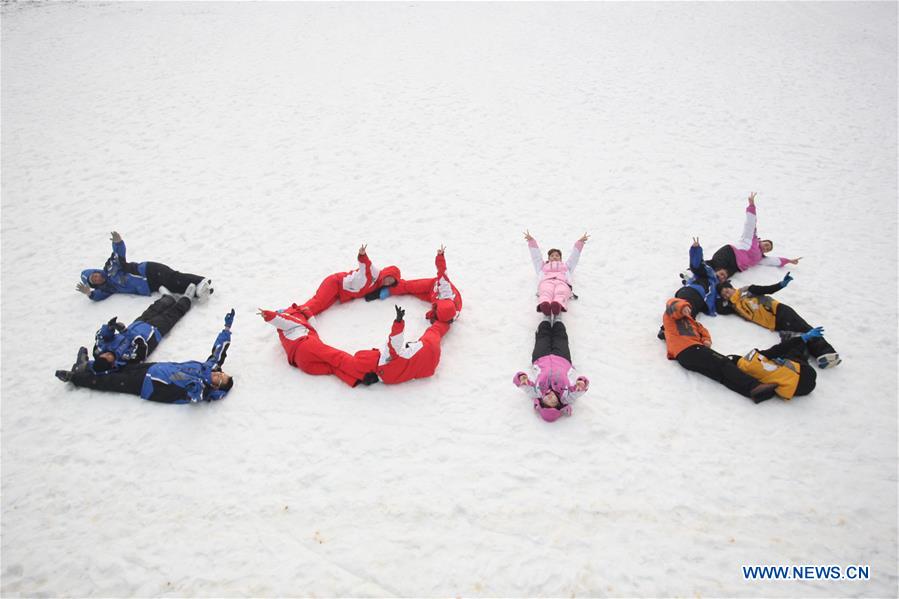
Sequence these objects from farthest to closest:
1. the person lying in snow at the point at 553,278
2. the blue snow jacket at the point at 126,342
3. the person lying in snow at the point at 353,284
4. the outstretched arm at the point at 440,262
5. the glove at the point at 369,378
A: 1. the person lying in snow at the point at 353,284
2. the person lying in snow at the point at 553,278
3. the outstretched arm at the point at 440,262
4. the blue snow jacket at the point at 126,342
5. the glove at the point at 369,378

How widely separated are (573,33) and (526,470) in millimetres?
16156

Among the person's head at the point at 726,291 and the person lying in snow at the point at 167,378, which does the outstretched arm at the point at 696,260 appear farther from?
the person lying in snow at the point at 167,378

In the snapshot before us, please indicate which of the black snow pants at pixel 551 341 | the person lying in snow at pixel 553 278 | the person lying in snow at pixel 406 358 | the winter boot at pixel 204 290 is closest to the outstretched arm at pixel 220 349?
the winter boot at pixel 204 290

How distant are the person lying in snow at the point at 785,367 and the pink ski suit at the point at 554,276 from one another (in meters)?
2.11

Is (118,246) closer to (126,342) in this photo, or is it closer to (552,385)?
(126,342)

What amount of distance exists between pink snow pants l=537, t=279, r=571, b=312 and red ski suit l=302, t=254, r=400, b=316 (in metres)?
2.09

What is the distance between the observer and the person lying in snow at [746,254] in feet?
23.7

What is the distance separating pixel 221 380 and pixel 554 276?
448 centimetres

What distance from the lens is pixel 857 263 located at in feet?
24.7

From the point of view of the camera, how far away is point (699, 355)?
5.68 m

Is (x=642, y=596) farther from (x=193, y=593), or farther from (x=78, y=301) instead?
(x=78, y=301)

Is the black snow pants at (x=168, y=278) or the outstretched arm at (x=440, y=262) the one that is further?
the black snow pants at (x=168, y=278)

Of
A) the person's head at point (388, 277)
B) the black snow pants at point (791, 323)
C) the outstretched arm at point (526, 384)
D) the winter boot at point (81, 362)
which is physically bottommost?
the winter boot at point (81, 362)

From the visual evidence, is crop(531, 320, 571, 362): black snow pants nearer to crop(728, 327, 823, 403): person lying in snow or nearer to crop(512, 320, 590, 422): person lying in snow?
crop(512, 320, 590, 422): person lying in snow
